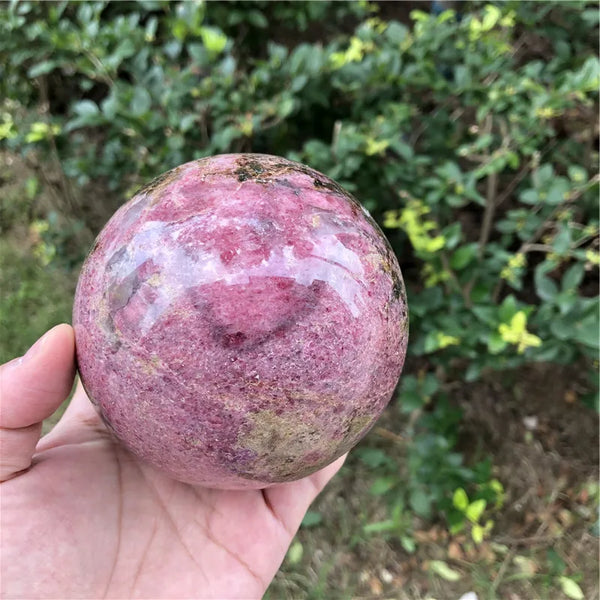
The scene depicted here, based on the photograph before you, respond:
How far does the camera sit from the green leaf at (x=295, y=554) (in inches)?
94.8

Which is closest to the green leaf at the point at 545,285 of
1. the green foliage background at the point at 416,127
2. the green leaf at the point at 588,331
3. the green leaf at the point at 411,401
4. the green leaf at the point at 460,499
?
the green foliage background at the point at 416,127

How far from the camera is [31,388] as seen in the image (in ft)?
4.26

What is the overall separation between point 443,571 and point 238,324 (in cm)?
177

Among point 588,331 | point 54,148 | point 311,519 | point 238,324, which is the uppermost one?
point 238,324

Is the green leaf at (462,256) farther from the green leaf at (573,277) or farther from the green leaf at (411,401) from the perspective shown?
the green leaf at (411,401)

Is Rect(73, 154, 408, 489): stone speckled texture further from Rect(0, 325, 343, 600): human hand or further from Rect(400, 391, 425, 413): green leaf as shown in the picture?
Rect(400, 391, 425, 413): green leaf

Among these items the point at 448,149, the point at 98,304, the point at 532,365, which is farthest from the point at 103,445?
the point at 532,365

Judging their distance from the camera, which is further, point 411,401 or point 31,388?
point 411,401

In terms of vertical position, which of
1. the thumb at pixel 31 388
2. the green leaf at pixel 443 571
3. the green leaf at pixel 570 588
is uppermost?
the thumb at pixel 31 388

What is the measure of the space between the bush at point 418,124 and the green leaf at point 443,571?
0.21m

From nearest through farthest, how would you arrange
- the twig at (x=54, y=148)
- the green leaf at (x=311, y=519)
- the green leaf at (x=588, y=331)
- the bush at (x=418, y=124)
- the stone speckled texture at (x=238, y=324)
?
the stone speckled texture at (x=238, y=324), the green leaf at (x=588, y=331), the bush at (x=418, y=124), the green leaf at (x=311, y=519), the twig at (x=54, y=148)

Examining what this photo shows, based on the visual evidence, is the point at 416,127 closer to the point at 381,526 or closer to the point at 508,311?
the point at 508,311

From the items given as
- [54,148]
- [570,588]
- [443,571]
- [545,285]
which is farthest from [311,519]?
[54,148]

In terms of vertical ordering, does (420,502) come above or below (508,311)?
below
